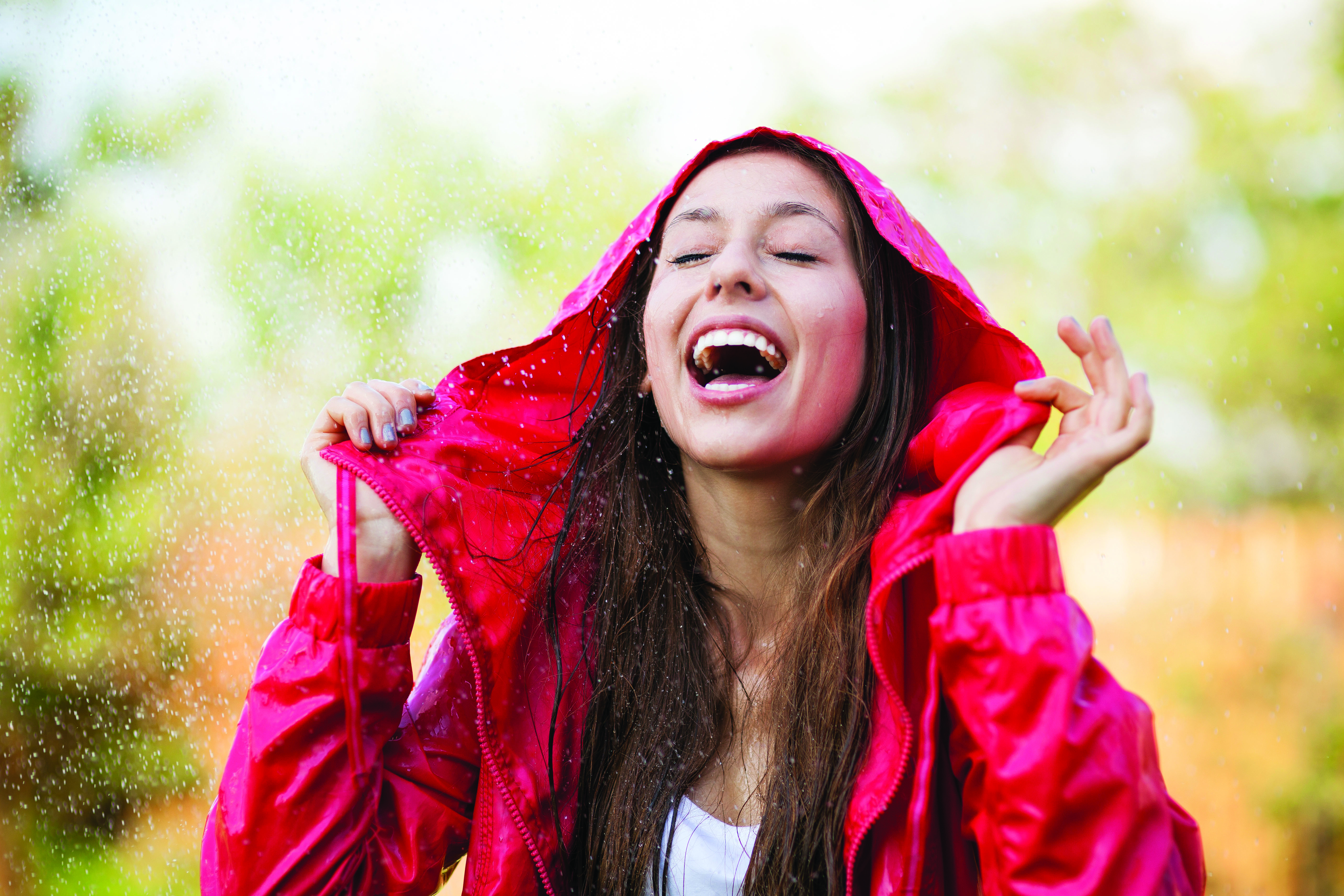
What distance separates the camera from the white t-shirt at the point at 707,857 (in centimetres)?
179

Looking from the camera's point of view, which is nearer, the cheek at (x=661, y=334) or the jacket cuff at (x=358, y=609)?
the jacket cuff at (x=358, y=609)

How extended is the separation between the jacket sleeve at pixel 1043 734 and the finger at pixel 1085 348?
0.26 m

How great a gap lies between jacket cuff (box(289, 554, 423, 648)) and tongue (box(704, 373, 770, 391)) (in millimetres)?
680

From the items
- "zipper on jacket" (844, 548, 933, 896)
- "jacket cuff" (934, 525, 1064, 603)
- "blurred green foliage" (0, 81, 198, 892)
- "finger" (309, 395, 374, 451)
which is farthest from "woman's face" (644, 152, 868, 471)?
"blurred green foliage" (0, 81, 198, 892)

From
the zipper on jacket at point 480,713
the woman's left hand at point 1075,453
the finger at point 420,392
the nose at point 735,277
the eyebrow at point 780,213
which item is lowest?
the zipper on jacket at point 480,713

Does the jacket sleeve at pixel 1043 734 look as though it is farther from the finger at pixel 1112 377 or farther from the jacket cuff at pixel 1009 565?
the finger at pixel 1112 377

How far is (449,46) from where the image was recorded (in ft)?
23.4

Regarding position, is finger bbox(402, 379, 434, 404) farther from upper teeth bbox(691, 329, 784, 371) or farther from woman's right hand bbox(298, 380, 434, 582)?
upper teeth bbox(691, 329, 784, 371)

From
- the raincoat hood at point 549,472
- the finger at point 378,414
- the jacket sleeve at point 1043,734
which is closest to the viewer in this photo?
the jacket sleeve at point 1043,734

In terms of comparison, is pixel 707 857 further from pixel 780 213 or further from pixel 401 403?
pixel 780 213

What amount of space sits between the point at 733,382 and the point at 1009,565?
Answer: 653mm

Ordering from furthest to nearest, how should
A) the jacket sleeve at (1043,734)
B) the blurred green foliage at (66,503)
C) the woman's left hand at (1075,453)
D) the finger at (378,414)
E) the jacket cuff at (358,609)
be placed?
1. the blurred green foliage at (66,503)
2. the finger at (378,414)
3. the jacket cuff at (358,609)
4. the woman's left hand at (1075,453)
5. the jacket sleeve at (1043,734)

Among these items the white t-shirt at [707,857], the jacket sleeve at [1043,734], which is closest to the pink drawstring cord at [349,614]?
the white t-shirt at [707,857]

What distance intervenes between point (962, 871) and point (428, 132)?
665 cm
